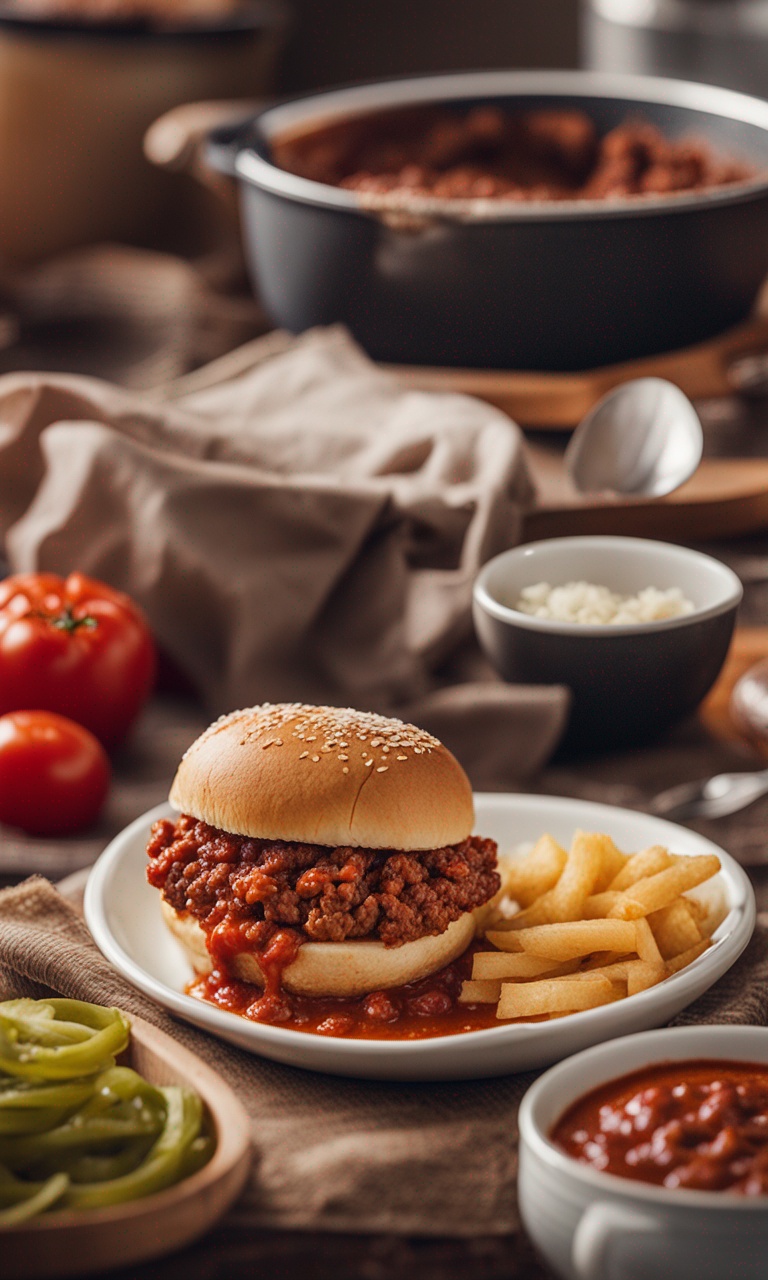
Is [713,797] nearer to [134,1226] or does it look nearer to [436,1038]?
[436,1038]

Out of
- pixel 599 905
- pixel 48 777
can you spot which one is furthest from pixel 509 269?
pixel 599 905

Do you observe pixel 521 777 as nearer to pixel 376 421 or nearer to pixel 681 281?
pixel 376 421

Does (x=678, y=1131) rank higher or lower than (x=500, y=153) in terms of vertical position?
lower

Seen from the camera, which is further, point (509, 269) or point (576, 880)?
point (509, 269)

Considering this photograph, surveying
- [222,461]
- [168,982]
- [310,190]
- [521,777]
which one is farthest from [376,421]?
[168,982]

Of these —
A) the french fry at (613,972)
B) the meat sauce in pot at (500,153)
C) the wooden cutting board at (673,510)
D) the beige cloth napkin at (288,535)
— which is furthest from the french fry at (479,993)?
the meat sauce in pot at (500,153)

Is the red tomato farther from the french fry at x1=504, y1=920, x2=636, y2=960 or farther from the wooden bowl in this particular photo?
the wooden bowl
